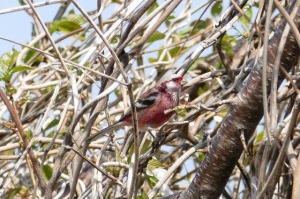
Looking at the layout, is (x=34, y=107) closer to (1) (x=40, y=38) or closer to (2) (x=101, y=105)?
(1) (x=40, y=38)

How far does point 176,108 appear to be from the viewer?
246 centimetres

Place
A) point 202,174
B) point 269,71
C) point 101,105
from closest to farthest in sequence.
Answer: point 269,71 → point 202,174 → point 101,105

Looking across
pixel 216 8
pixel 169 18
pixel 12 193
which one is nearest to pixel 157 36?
pixel 169 18

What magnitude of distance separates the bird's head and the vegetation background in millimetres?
65

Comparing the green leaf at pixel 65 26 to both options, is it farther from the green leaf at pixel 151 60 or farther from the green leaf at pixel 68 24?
the green leaf at pixel 151 60

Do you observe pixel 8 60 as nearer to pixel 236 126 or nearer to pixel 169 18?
pixel 169 18

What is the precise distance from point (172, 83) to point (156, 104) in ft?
1.12

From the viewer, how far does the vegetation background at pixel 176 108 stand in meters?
2.05

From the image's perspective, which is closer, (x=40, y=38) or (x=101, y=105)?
(x=101, y=105)

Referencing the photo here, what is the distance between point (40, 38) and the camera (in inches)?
134

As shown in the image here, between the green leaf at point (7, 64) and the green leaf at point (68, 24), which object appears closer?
the green leaf at point (7, 64)

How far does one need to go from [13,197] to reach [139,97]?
27.7 inches

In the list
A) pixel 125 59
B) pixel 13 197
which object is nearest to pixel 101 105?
pixel 125 59

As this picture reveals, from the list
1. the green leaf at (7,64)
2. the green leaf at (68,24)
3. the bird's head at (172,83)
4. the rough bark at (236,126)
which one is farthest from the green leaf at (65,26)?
the rough bark at (236,126)
